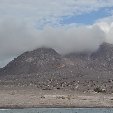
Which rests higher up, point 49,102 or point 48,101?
point 48,101

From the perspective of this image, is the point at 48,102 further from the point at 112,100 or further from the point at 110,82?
the point at 110,82

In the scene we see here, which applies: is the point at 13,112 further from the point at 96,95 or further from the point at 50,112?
the point at 96,95

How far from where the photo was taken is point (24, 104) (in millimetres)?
92812

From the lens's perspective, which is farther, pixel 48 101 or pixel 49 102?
pixel 48 101

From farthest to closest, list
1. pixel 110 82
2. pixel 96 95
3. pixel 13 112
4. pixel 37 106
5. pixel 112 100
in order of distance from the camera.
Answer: pixel 110 82, pixel 96 95, pixel 112 100, pixel 37 106, pixel 13 112

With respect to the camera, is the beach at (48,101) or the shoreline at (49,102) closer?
the shoreline at (49,102)

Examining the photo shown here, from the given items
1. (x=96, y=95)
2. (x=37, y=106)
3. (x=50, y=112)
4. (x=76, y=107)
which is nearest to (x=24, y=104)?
(x=37, y=106)

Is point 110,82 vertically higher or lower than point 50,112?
higher

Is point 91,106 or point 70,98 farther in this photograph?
point 70,98

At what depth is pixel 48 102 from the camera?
315 feet

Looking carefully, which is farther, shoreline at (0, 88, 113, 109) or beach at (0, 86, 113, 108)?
beach at (0, 86, 113, 108)

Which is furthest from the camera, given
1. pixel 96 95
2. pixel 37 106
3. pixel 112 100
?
pixel 96 95

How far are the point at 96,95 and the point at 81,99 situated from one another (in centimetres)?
1140

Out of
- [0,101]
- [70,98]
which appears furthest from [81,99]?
[0,101]
